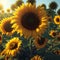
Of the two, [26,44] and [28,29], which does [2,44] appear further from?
[28,29]

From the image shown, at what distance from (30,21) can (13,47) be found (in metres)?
1.19

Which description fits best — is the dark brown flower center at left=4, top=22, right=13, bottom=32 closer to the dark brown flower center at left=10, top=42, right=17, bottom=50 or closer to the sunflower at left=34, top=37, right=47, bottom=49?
the dark brown flower center at left=10, top=42, right=17, bottom=50

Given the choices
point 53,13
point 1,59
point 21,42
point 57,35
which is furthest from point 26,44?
point 53,13

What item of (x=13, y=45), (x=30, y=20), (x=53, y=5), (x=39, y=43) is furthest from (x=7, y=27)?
(x=53, y=5)

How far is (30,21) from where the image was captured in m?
5.54

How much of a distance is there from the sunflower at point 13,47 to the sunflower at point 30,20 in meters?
0.89

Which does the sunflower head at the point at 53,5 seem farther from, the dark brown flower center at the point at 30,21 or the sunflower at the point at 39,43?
the dark brown flower center at the point at 30,21

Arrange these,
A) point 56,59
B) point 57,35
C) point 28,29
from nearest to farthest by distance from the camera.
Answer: point 28,29 → point 56,59 → point 57,35

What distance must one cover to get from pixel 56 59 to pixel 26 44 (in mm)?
753

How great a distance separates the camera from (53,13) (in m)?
15.7

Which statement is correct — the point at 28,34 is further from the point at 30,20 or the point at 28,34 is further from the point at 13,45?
the point at 13,45

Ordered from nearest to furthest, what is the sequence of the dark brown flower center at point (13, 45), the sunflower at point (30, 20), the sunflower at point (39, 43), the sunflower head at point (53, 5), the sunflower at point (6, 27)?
the sunflower at point (30, 20), the dark brown flower center at point (13, 45), the sunflower at point (6, 27), the sunflower at point (39, 43), the sunflower head at point (53, 5)

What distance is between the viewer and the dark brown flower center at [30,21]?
5.50m

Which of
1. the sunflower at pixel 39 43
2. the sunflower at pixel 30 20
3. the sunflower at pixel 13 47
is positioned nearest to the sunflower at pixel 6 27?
the sunflower at pixel 13 47
